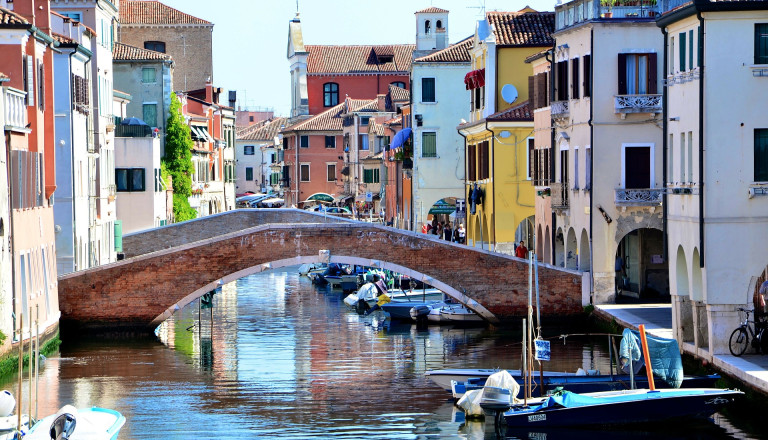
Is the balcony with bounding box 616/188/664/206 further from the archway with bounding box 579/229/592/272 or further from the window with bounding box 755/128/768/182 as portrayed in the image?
the window with bounding box 755/128/768/182

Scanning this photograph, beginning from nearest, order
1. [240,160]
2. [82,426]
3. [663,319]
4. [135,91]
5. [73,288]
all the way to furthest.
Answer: [82,426], [663,319], [73,288], [135,91], [240,160]

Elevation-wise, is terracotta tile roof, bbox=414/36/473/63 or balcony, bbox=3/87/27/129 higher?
terracotta tile roof, bbox=414/36/473/63

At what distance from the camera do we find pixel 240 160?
11556 cm

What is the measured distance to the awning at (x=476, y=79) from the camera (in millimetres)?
45094

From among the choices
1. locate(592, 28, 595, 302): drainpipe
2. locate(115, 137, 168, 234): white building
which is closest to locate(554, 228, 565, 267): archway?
locate(592, 28, 595, 302): drainpipe

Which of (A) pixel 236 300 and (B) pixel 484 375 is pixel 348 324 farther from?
(B) pixel 484 375

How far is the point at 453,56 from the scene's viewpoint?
53.3 metres

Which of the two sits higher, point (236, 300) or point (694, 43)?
point (694, 43)

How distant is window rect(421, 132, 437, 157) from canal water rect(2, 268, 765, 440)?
1216cm

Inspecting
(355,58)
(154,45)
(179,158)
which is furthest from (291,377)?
(355,58)

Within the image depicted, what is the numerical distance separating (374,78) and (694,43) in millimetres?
64239

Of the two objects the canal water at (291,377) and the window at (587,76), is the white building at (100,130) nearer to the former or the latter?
the canal water at (291,377)

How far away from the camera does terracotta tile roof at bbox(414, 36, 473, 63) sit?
5297 centimetres

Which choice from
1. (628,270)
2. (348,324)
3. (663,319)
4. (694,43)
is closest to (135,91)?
(348,324)
